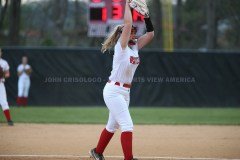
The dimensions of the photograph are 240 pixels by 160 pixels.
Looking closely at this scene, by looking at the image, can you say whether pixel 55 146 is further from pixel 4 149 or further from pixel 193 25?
pixel 193 25

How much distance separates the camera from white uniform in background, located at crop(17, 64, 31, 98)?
21219 millimetres

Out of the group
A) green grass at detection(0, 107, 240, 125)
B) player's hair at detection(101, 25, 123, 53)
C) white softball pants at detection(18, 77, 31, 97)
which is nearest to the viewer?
player's hair at detection(101, 25, 123, 53)

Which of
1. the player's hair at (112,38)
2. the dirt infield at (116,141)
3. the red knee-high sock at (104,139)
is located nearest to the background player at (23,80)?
the dirt infield at (116,141)

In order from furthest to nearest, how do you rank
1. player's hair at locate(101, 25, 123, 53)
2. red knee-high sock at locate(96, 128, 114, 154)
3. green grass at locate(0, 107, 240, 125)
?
green grass at locate(0, 107, 240, 125)
red knee-high sock at locate(96, 128, 114, 154)
player's hair at locate(101, 25, 123, 53)

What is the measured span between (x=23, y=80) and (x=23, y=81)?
4cm

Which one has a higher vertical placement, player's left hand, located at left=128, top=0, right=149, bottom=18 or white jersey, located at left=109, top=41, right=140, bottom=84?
player's left hand, located at left=128, top=0, right=149, bottom=18

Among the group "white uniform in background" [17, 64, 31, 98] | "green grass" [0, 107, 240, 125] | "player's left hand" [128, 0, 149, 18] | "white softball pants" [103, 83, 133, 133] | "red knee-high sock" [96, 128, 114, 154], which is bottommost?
"green grass" [0, 107, 240, 125]

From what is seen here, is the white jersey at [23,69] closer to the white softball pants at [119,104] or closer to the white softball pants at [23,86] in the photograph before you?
the white softball pants at [23,86]

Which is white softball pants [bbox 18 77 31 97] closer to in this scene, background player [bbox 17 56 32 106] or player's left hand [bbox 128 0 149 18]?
background player [bbox 17 56 32 106]

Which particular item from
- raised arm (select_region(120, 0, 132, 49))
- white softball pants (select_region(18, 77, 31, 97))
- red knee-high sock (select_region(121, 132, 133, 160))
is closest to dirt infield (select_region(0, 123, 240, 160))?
red knee-high sock (select_region(121, 132, 133, 160))

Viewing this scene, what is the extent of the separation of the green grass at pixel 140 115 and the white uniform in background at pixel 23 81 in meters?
0.83

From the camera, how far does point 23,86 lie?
21297 mm

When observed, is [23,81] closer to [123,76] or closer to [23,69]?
[23,69]

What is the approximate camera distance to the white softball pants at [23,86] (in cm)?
2117
